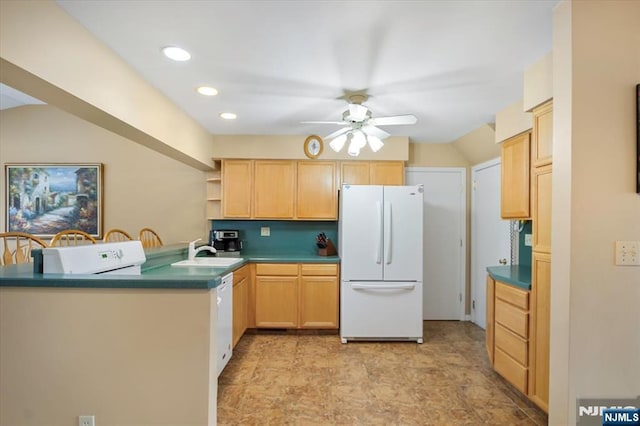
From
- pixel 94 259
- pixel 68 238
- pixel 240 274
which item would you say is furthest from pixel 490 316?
pixel 68 238

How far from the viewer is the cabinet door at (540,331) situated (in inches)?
81.4

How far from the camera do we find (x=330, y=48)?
197 centimetres

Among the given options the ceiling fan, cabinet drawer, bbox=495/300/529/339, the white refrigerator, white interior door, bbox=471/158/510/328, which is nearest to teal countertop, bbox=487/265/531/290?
cabinet drawer, bbox=495/300/529/339

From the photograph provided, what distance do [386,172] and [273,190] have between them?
143cm

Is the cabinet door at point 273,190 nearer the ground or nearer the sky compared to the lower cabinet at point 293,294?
nearer the sky

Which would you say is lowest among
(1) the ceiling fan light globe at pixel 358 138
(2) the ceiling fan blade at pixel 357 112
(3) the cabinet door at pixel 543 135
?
(3) the cabinet door at pixel 543 135

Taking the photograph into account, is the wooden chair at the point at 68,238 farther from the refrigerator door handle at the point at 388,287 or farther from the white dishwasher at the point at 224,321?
the refrigerator door handle at the point at 388,287

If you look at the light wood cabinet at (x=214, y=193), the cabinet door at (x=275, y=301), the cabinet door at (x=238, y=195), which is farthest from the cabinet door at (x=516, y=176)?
the light wood cabinet at (x=214, y=193)

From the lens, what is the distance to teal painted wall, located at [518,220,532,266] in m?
3.08

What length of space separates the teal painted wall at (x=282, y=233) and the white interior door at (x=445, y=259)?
127cm

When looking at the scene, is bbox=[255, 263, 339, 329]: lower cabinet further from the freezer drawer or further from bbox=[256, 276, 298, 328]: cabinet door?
the freezer drawer

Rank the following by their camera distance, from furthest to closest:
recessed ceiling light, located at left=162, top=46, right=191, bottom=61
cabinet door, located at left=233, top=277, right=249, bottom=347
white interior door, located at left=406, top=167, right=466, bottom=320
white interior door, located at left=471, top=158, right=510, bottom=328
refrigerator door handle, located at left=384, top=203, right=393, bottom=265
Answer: white interior door, located at left=406, top=167, right=466, bottom=320 < white interior door, located at left=471, top=158, right=510, bottom=328 < refrigerator door handle, located at left=384, top=203, right=393, bottom=265 < cabinet door, located at left=233, top=277, right=249, bottom=347 < recessed ceiling light, located at left=162, top=46, right=191, bottom=61

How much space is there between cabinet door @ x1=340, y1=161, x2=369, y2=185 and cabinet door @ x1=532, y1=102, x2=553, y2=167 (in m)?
2.14

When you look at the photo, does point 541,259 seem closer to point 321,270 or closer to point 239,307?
point 321,270
